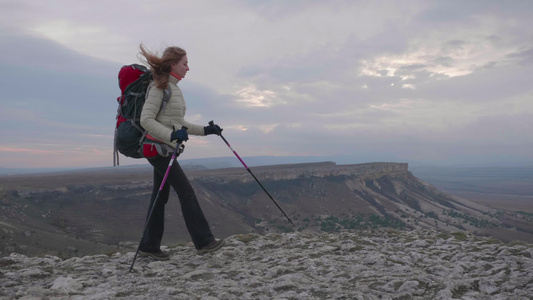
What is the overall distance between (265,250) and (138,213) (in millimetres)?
63788

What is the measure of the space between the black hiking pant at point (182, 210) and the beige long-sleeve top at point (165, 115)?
0.51 meters

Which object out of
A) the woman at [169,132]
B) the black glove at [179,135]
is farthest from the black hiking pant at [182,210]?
the black glove at [179,135]

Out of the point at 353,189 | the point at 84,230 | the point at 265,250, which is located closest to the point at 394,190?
the point at 353,189

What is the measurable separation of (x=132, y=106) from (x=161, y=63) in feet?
3.06

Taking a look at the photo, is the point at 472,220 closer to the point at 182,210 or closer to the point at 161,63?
the point at 182,210

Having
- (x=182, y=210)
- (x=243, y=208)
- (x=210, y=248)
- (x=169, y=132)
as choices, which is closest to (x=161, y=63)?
(x=169, y=132)

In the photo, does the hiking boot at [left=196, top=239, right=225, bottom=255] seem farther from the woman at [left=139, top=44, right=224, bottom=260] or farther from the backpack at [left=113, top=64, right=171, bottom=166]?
the backpack at [left=113, top=64, right=171, bottom=166]

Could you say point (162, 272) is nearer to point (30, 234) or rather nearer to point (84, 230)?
point (30, 234)

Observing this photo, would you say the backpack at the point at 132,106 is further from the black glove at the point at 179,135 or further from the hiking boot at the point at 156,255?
the hiking boot at the point at 156,255

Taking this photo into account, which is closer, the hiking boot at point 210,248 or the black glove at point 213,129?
the black glove at point 213,129

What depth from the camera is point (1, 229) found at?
125 feet

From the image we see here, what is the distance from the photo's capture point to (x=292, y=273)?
621cm

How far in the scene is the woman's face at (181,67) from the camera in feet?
21.9

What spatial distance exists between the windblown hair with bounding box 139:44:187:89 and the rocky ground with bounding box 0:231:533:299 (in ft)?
11.1
